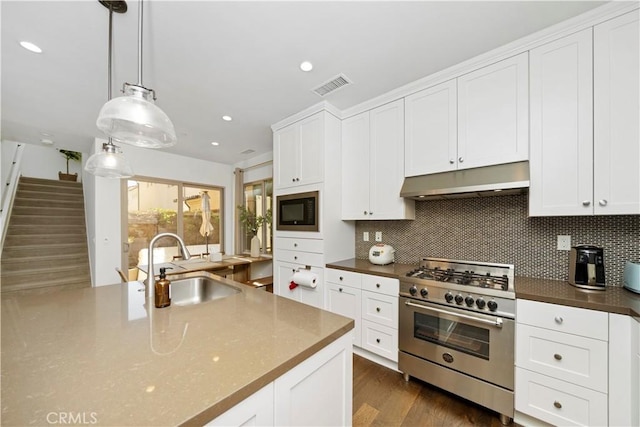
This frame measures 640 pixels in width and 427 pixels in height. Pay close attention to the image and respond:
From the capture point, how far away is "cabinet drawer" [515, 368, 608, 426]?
4.35ft

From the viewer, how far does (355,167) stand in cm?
261

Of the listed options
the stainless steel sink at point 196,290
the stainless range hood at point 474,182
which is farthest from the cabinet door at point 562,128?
the stainless steel sink at point 196,290

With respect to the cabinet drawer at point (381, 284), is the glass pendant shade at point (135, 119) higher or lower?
higher

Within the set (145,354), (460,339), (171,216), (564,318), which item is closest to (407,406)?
(460,339)

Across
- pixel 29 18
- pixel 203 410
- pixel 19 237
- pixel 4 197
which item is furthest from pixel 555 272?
pixel 4 197

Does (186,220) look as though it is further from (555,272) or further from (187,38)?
(555,272)

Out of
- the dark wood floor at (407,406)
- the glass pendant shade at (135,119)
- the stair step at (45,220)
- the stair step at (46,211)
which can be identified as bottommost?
the dark wood floor at (407,406)

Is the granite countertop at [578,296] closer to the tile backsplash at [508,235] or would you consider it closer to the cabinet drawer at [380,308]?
the tile backsplash at [508,235]

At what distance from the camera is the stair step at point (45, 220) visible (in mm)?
4495

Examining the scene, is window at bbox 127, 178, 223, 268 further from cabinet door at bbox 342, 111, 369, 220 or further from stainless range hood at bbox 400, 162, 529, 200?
stainless range hood at bbox 400, 162, 529, 200

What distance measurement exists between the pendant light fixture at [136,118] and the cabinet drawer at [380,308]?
1929 millimetres

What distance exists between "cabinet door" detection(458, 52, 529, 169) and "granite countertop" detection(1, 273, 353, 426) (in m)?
1.66

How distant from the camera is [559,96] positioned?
1.58 m

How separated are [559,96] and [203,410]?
2.43 metres
